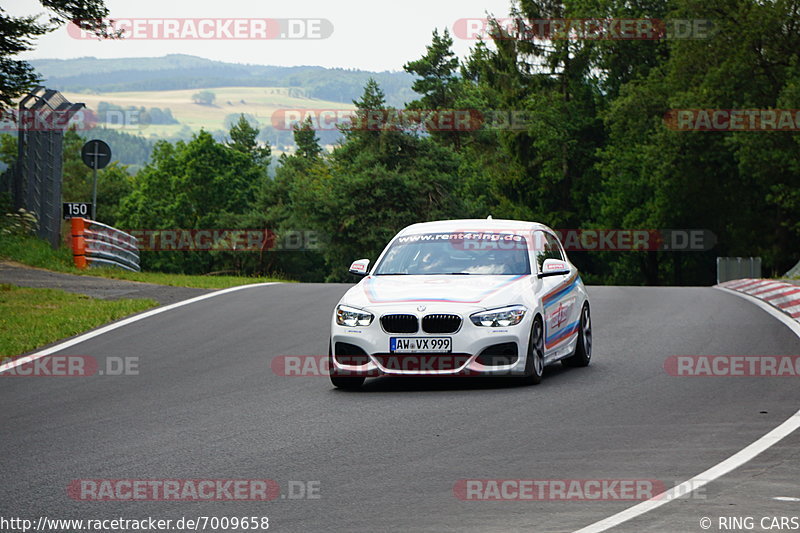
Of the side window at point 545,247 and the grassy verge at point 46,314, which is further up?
the side window at point 545,247

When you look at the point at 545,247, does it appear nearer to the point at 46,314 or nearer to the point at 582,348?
the point at 582,348

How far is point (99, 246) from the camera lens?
2916 centimetres

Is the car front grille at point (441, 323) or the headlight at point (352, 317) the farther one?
the headlight at point (352, 317)

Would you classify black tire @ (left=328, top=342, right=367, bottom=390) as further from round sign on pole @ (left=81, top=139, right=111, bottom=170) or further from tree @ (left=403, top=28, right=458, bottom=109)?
tree @ (left=403, top=28, right=458, bottom=109)

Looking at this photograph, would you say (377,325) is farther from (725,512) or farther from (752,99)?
(752,99)

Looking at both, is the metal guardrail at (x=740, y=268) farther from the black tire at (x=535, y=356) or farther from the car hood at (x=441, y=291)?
the car hood at (x=441, y=291)

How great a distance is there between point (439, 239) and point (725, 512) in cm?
689

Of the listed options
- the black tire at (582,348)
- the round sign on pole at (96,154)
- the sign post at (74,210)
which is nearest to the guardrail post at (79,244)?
the sign post at (74,210)

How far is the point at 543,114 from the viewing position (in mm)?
71625

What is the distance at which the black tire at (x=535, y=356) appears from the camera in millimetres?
11984

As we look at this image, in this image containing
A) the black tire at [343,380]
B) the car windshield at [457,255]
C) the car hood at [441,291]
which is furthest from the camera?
the car windshield at [457,255]

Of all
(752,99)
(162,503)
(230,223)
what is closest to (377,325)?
(162,503)

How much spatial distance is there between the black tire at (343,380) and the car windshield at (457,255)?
133 cm

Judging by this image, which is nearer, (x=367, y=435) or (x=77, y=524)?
(x=77, y=524)
